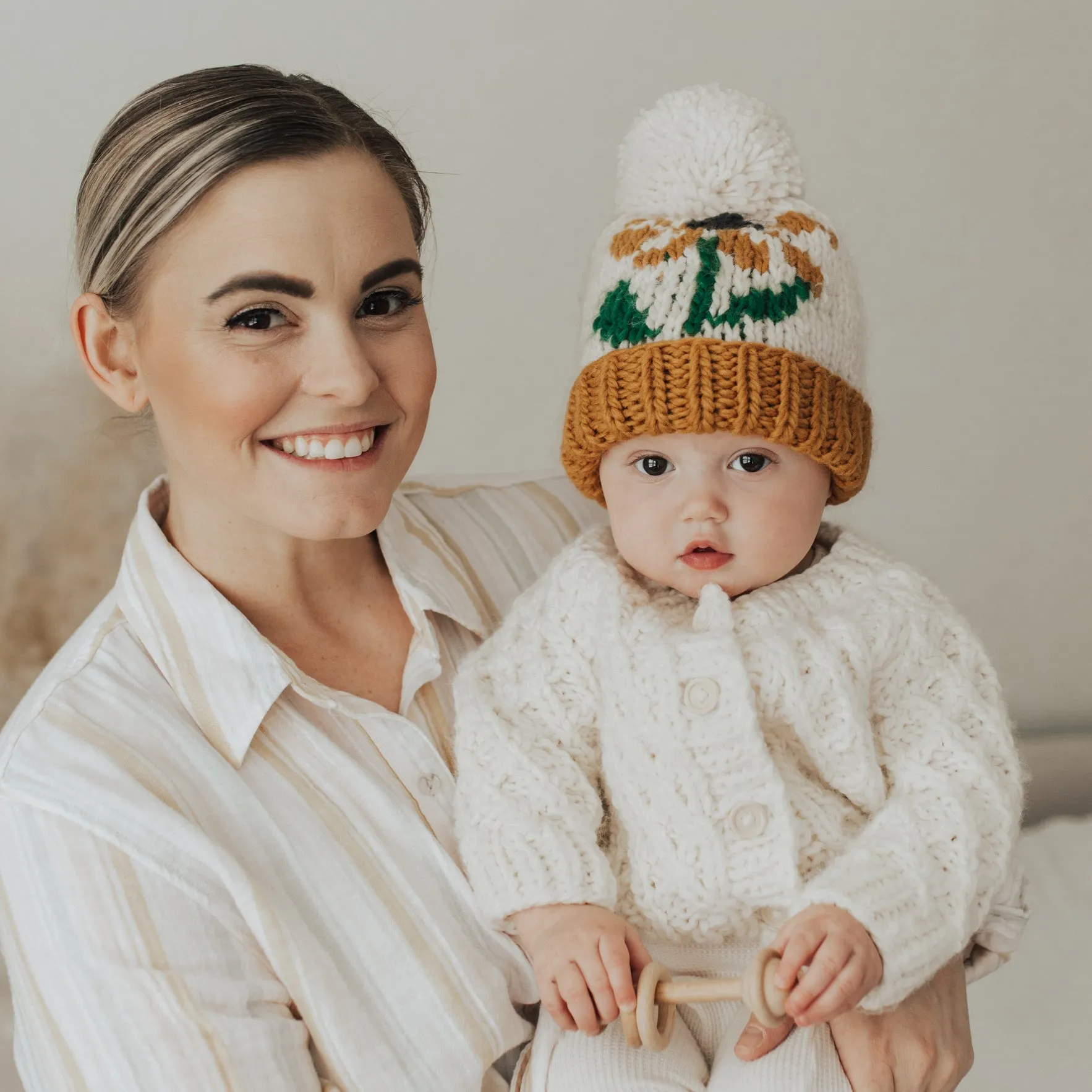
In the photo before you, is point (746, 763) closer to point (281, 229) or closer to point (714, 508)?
point (714, 508)

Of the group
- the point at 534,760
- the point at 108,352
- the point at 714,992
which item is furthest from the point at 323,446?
the point at 714,992

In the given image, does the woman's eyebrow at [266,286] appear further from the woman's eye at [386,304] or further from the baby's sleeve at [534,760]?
the baby's sleeve at [534,760]

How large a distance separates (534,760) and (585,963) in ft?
0.80

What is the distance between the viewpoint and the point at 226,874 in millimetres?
1352

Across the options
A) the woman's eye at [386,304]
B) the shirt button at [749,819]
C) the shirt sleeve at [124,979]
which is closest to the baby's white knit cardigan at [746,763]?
the shirt button at [749,819]

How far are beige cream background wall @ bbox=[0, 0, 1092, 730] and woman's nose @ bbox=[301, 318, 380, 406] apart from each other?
885 mm

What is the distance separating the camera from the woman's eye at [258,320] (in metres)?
1.46

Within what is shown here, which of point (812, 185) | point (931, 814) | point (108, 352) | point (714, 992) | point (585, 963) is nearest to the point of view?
point (714, 992)

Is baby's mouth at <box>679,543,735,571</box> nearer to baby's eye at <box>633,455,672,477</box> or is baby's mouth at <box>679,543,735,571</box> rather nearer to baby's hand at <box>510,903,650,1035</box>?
baby's eye at <box>633,455,672,477</box>

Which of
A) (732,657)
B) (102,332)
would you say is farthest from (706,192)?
(102,332)

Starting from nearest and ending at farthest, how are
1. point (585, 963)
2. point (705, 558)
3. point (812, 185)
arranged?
point (585, 963) → point (705, 558) → point (812, 185)

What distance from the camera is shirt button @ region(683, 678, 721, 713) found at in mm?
1412

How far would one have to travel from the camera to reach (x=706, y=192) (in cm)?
152

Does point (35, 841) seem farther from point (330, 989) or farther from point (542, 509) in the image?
point (542, 509)
